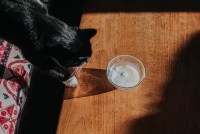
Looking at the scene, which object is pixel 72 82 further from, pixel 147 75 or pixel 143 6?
pixel 143 6

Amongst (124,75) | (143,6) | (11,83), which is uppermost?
(143,6)

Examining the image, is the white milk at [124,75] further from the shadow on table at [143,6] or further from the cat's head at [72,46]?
the shadow on table at [143,6]

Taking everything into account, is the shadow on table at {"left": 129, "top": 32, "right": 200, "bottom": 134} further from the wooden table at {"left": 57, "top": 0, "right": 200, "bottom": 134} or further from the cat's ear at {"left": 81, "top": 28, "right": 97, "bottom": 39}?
the cat's ear at {"left": 81, "top": 28, "right": 97, "bottom": 39}

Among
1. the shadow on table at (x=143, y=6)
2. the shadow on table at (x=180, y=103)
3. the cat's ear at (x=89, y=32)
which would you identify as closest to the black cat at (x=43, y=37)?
the cat's ear at (x=89, y=32)

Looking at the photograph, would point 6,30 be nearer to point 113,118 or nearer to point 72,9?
point 113,118

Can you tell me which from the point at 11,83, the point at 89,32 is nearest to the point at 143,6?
the point at 89,32

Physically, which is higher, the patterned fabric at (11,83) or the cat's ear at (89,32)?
the cat's ear at (89,32)
